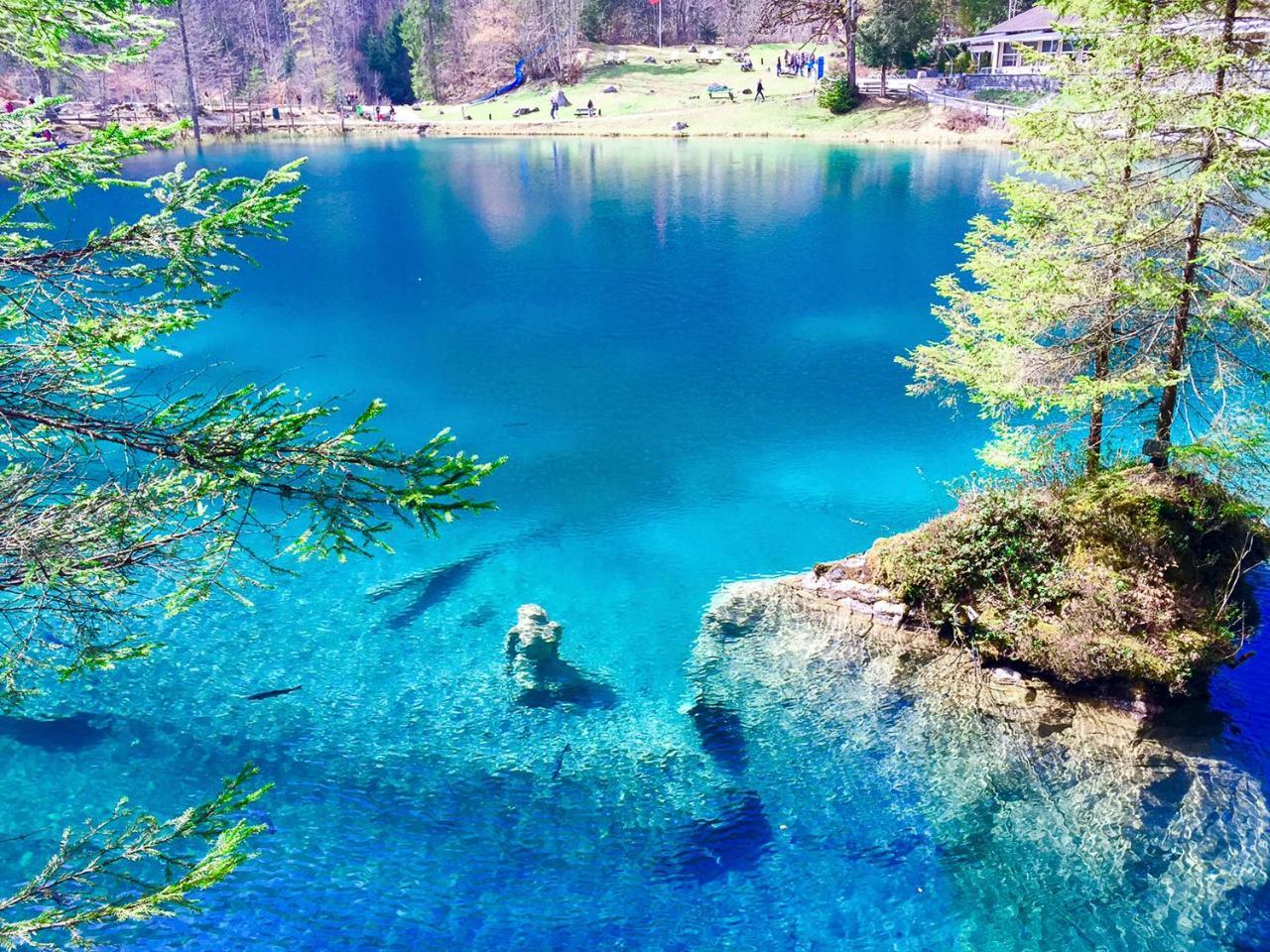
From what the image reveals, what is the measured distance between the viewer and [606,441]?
77.4 ft

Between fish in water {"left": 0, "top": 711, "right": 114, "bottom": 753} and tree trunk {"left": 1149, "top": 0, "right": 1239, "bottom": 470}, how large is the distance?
16919mm

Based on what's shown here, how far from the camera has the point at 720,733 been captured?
45.7 ft

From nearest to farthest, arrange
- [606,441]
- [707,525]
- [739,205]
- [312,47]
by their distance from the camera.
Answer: [707,525] → [606,441] → [739,205] → [312,47]

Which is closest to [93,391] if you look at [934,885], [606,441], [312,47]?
[934,885]

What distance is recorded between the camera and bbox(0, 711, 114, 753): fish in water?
44.8 ft

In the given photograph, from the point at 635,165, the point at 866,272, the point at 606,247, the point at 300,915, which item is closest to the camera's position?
the point at 300,915

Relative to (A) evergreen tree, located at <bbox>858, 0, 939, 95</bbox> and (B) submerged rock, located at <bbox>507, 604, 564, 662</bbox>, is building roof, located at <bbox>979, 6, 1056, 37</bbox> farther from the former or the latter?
(B) submerged rock, located at <bbox>507, 604, 564, 662</bbox>

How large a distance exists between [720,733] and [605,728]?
1.79 m

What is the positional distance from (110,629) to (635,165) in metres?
56.6

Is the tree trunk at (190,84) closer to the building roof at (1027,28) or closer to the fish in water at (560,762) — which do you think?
the building roof at (1027,28)

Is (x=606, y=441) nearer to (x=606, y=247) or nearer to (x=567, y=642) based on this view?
(x=567, y=642)

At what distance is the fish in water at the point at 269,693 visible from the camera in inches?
574

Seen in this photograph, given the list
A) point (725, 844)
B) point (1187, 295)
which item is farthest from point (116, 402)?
point (1187, 295)

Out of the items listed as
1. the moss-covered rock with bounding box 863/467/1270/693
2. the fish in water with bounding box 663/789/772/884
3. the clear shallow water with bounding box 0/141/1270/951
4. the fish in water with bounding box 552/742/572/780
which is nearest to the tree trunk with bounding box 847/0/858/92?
the clear shallow water with bounding box 0/141/1270/951
